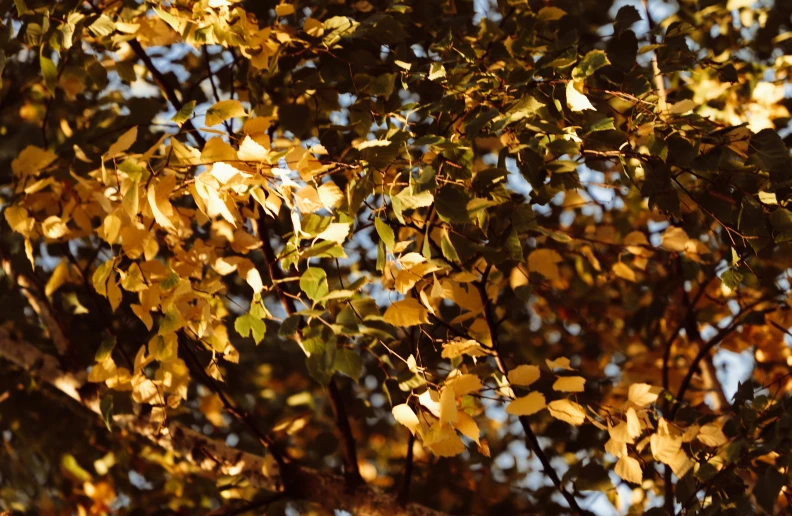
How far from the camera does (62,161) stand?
4.75ft

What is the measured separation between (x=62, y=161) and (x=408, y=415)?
2.92 ft

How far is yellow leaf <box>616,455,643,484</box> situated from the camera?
1046mm

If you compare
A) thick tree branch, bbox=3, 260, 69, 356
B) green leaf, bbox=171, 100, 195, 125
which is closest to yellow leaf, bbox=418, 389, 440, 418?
green leaf, bbox=171, 100, 195, 125

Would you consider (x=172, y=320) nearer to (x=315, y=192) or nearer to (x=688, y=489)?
(x=315, y=192)

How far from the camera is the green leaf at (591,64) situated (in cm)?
94

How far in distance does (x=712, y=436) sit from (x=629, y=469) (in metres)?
0.13

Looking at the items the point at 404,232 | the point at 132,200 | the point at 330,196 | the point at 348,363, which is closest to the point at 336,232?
the point at 330,196

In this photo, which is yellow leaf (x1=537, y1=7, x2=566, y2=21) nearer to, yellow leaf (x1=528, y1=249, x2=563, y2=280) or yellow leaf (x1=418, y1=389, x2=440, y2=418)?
yellow leaf (x1=528, y1=249, x2=563, y2=280)

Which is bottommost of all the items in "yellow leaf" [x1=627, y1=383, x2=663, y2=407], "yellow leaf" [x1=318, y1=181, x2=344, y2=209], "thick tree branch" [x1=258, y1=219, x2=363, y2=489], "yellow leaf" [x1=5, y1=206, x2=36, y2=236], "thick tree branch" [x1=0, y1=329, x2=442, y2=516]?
"thick tree branch" [x1=0, y1=329, x2=442, y2=516]

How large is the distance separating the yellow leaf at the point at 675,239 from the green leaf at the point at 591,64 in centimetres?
53

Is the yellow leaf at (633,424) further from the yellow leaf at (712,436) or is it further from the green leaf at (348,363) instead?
the green leaf at (348,363)

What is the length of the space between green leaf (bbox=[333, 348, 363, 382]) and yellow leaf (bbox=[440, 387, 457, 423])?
112 millimetres

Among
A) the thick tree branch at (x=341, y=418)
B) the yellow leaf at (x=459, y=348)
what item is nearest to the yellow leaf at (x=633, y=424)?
the yellow leaf at (x=459, y=348)

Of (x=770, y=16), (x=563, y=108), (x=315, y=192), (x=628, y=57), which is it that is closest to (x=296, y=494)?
(x=315, y=192)
